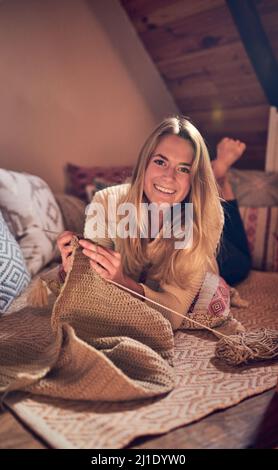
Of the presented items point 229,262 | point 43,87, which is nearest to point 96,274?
point 229,262

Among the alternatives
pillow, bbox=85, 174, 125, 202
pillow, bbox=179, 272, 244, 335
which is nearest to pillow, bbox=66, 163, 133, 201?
pillow, bbox=85, 174, 125, 202

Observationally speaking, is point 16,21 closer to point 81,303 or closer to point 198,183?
point 198,183

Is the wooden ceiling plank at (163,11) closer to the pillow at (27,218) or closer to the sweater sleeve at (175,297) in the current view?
the pillow at (27,218)

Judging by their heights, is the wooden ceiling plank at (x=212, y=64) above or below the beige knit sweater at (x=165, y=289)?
above

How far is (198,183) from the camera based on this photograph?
4.28 feet

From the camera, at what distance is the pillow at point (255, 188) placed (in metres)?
1.95

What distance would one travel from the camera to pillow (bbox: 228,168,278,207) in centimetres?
195

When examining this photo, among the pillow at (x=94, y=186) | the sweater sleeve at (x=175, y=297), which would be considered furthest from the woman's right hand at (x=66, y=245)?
the pillow at (x=94, y=186)

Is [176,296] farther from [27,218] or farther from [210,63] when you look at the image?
[210,63]

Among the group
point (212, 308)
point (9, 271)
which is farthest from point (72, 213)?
point (212, 308)

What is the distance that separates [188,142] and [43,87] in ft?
3.37

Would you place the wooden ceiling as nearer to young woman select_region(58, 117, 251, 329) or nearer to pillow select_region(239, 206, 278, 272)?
pillow select_region(239, 206, 278, 272)

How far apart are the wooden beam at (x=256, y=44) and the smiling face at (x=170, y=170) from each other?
856mm

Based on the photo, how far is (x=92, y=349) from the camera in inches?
35.3
